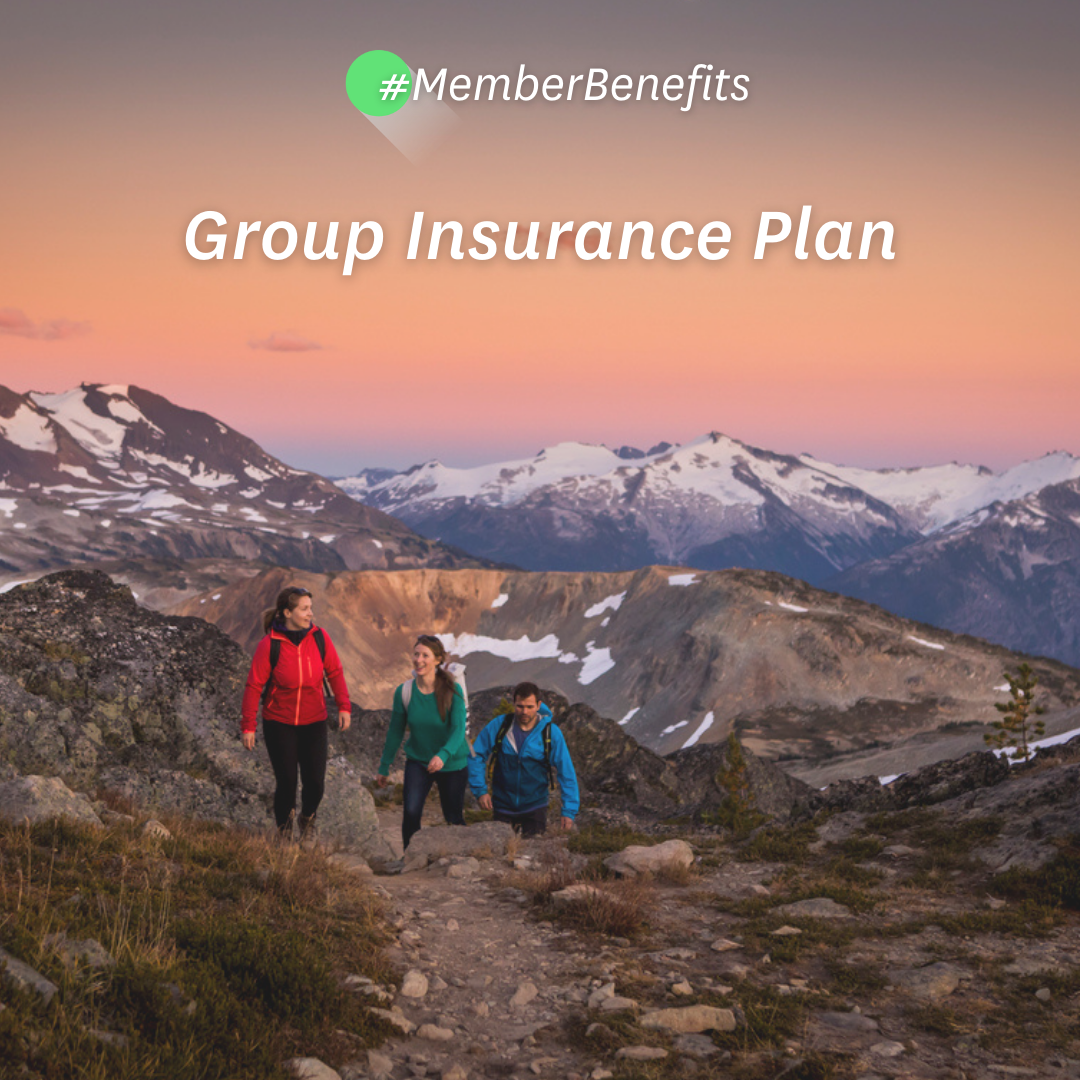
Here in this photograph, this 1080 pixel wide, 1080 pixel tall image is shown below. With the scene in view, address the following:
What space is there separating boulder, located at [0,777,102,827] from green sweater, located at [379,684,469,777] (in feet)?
10.6

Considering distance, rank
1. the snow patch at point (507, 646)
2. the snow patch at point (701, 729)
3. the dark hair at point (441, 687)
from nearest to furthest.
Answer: the dark hair at point (441, 687) → the snow patch at point (701, 729) → the snow patch at point (507, 646)

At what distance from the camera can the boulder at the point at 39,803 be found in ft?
23.6

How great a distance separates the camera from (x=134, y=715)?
12211mm

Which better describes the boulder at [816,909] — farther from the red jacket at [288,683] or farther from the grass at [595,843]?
the red jacket at [288,683]

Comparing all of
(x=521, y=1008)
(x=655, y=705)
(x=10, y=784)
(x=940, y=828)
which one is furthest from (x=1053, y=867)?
(x=655, y=705)

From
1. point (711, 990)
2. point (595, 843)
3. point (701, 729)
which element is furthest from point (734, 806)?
point (701, 729)

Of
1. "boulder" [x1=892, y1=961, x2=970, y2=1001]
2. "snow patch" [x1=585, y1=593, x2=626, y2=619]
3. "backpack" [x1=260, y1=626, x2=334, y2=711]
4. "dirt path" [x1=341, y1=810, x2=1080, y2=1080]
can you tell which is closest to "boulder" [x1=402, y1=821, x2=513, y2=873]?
"dirt path" [x1=341, y1=810, x2=1080, y2=1080]

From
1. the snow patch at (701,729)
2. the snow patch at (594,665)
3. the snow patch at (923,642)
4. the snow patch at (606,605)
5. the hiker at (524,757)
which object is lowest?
the snow patch at (701,729)

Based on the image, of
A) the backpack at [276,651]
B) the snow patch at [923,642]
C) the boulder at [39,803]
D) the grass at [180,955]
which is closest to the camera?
the grass at [180,955]

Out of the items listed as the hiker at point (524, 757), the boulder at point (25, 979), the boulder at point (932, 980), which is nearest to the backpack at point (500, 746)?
the hiker at point (524, 757)

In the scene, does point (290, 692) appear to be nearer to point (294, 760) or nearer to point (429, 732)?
point (294, 760)

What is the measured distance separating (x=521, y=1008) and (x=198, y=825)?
4.99 m

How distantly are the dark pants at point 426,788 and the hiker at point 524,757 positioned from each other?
0.88 feet

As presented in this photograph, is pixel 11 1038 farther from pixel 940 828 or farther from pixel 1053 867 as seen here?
pixel 940 828
